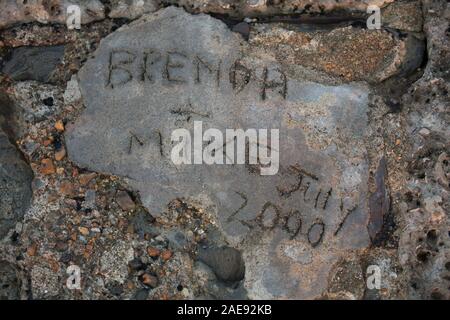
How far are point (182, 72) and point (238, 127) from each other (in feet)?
1.08

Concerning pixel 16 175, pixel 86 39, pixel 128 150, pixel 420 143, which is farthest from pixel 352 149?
pixel 16 175

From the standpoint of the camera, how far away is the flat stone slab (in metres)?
2.41

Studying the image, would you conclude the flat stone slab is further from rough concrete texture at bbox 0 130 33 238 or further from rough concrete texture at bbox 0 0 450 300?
rough concrete texture at bbox 0 130 33 238

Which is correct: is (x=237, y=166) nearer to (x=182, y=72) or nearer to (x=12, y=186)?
(x=182, y=72)

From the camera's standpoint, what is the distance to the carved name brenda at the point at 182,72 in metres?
2.54

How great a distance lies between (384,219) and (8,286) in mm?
1534

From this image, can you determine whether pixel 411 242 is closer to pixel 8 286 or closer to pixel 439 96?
pixel 439 96

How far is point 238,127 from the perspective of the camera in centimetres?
250

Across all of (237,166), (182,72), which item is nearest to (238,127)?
(237,166)

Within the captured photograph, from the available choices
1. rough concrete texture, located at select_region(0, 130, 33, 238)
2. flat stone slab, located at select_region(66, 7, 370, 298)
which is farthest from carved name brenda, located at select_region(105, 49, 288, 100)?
rough concrete texture, located at select_region(0, 130, 33, 238)

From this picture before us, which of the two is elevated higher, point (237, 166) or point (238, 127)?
point (238, 127)

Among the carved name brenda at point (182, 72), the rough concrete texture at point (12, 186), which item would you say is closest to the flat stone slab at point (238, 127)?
the carved name brenda at point (182, 72)

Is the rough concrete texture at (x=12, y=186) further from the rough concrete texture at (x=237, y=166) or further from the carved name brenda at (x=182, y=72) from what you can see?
the carved name brenda at (x=182, y=72)

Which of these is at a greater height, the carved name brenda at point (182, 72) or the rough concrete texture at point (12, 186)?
the carved name brenda at point (182, 72)
